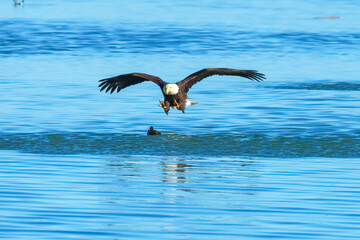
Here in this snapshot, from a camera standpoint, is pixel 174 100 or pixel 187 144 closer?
pixel 187 144

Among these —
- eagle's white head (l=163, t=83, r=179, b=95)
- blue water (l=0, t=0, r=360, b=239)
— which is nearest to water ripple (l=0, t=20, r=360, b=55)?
blue water (l=0, t=0, r=360, b=239)

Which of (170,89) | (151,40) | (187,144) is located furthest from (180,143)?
(151,40)

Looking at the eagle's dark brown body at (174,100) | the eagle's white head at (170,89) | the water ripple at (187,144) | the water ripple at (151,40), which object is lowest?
the water ripple at (151,40)

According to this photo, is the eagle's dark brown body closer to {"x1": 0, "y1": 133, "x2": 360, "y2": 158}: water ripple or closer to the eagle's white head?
the eagle's white head

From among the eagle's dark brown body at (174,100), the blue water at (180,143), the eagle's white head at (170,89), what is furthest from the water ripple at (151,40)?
the eagle's white head at (170,89)

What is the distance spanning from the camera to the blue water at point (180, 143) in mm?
10797

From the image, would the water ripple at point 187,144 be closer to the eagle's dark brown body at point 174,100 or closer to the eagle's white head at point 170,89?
the eagle's dark brown body at point 174,100

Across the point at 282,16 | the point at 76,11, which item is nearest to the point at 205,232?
the point at 282,16

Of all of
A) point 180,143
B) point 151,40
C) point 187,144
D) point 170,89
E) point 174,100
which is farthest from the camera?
point 151,40

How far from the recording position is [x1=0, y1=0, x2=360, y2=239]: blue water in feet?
35.4

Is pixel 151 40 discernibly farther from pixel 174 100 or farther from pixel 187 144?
pixel 187 144

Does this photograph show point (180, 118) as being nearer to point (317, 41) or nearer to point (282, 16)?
point (317, 41)

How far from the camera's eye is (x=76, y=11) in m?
55.6

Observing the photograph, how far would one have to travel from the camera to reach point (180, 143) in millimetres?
16609
